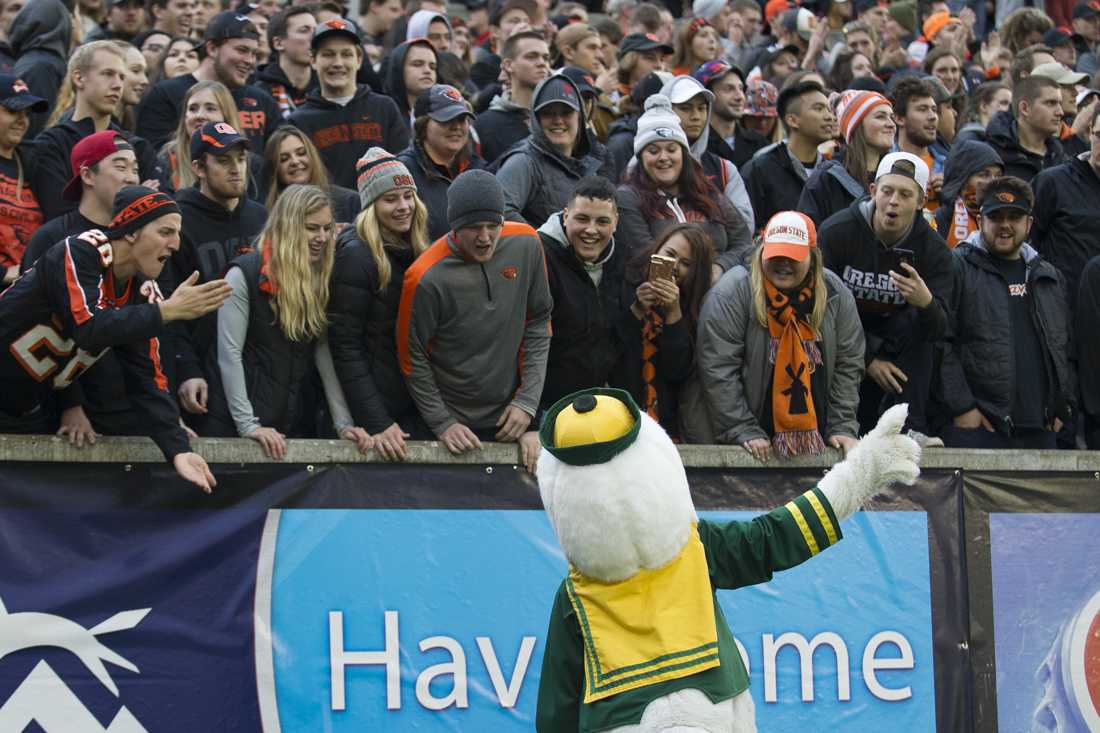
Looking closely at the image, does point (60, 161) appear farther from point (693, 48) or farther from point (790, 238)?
point (693, 48)

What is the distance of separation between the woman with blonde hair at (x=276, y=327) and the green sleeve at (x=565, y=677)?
6.07 feet

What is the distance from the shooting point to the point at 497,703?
22.9 feet

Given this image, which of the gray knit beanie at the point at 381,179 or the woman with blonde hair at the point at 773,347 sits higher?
the gray knit beanie at the point at 381,179

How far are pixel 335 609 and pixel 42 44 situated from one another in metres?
4.76

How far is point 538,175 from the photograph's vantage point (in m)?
8.36

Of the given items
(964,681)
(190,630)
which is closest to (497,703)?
(190,630)

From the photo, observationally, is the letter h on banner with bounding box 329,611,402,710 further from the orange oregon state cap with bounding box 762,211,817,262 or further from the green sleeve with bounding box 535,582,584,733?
the orange oregon state cap with bounding box 762,211,817,262

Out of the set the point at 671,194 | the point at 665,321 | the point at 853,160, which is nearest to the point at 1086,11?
the point at 853,160

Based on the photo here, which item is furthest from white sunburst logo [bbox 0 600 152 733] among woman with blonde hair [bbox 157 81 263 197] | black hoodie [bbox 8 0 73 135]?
black hoodie [bbox 8 0 73 135]

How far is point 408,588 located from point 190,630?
3.04 feet

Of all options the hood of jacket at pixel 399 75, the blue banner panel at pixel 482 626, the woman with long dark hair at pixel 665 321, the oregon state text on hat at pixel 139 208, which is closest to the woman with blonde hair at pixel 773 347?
the woman with long dark hair at pixel 665 321

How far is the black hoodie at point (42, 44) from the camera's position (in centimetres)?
952

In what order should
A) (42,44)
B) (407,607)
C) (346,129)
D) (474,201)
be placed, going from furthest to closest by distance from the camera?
(42,44)
(346,129)
(474,201)
(407,607)

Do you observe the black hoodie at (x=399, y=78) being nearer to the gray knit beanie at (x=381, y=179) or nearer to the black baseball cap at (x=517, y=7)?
the black baseball cap at (x=517, y=7)
